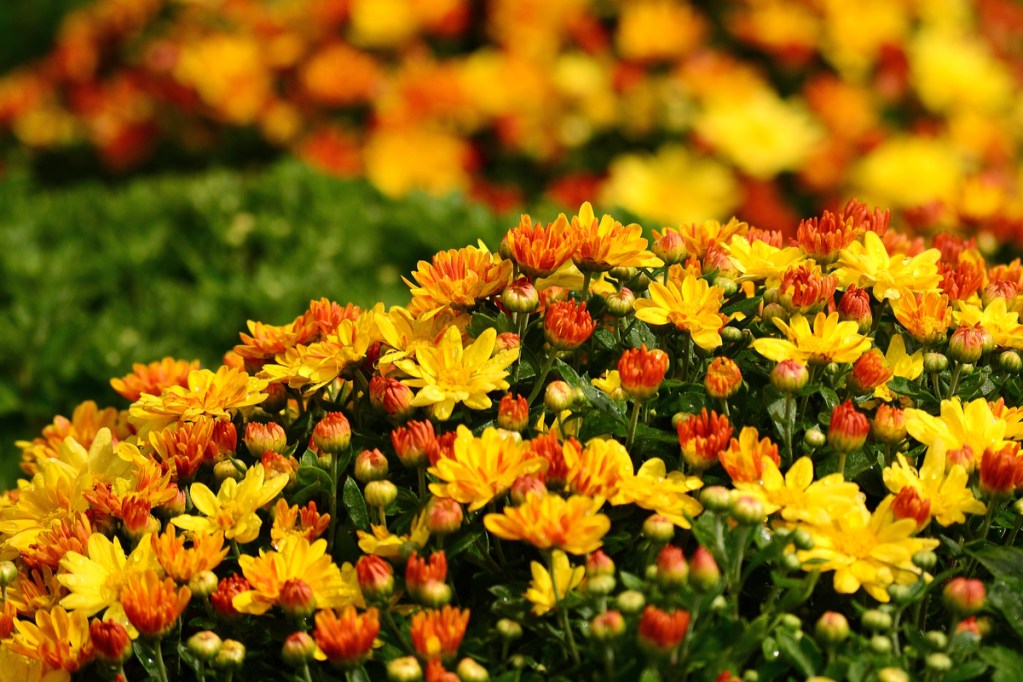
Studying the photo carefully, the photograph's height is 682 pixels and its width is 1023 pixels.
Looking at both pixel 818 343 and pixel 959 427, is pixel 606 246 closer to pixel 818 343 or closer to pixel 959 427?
pixel 818 343

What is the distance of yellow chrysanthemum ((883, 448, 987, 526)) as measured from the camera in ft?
4.97

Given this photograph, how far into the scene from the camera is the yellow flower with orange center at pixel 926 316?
5.56 feet

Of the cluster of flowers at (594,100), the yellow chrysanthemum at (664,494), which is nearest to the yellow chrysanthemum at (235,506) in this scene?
the yellow chrysanthemum at (664,494)

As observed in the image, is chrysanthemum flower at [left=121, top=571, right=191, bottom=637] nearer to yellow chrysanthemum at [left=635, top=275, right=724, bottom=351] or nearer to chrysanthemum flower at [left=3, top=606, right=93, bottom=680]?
chrysanthemum flower at [left=3, top=606, right=93, bottom=680]

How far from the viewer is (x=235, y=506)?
1.60 metres

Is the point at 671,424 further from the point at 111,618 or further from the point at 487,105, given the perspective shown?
the point at 487,105

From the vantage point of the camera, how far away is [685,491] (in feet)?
4.99

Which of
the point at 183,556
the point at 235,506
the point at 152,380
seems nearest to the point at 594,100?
the point at 152,380

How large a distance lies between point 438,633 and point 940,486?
2.06 feet

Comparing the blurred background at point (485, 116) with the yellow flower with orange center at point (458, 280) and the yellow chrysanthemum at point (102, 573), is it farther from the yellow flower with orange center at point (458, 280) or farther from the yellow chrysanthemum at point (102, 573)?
the yellow chrysanthemum at point (102, 573)

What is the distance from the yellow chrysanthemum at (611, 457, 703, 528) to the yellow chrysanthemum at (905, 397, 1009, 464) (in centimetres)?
29

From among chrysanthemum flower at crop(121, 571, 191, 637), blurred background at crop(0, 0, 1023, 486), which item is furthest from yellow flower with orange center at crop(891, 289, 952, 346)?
blurred background at crop(0, 0, 1023, 486)

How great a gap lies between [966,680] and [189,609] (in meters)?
0.96

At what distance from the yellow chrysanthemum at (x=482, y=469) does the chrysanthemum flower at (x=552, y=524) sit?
0.20ft
